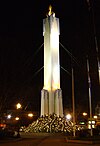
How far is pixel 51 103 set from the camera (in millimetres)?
45031

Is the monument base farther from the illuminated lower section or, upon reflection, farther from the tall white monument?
the tall white monument

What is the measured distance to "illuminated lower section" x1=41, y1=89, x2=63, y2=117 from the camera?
44.8 metres

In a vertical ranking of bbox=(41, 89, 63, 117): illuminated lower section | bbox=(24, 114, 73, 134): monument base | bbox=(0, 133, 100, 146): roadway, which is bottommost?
bbox=(0, 133, 100, 146): roadway

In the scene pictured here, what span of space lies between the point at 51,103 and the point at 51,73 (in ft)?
15.5

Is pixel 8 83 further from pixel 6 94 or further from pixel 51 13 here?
pixel 51 13

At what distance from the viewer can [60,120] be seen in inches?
1635

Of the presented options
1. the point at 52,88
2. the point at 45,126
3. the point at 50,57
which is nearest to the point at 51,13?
the point at 50,57

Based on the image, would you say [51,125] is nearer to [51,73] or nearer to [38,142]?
[51,73]

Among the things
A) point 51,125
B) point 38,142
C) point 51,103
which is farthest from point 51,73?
point 38,142

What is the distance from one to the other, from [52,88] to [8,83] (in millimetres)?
7176

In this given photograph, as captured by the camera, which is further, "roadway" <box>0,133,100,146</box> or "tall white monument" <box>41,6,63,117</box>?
"tall white monument" <box>41,6,63,117</box>

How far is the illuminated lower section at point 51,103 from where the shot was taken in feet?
147

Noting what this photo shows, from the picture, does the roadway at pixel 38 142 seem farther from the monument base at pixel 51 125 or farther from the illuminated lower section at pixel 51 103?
the illuminated lower section at pixel 51 103

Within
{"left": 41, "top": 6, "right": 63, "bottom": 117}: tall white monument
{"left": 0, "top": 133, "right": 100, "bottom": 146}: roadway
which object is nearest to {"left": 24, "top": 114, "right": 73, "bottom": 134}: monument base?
{"left": 0, "top": 133, "right": 100, "bottom": 146}: roadway
